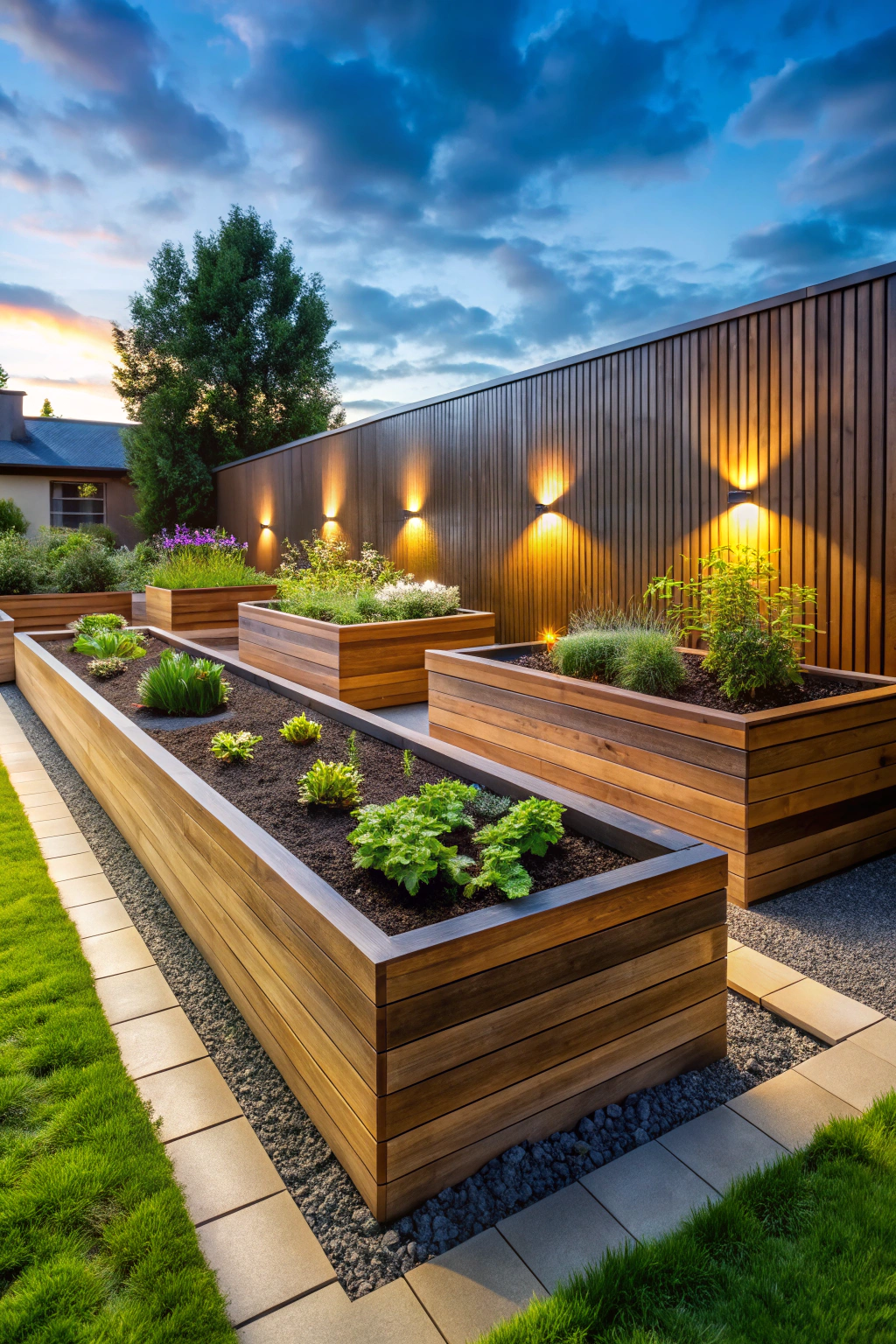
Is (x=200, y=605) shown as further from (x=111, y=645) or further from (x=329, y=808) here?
(x=329, y=808)

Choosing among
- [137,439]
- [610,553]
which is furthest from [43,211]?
[610,553]

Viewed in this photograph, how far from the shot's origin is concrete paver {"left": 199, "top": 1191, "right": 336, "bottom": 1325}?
1421mm

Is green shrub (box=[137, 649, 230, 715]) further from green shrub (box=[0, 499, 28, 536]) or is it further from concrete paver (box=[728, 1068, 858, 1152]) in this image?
green shrub (box=[0, 499, 28, 536])

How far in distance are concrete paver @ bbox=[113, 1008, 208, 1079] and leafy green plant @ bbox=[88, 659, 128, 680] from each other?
11.8 ft

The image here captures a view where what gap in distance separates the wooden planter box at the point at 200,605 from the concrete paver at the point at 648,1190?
8833 mm

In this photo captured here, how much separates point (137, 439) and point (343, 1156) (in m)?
19.3

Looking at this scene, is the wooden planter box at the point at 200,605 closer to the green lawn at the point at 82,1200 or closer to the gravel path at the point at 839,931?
the green lawn at the point at 82,1200

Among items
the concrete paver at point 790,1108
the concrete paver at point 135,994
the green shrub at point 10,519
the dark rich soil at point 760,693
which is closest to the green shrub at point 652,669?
the dark rich soil at point 760,693

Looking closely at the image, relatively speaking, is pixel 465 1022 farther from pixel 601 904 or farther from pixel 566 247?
pixel 566 247

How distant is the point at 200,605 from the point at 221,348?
12908 millimetres

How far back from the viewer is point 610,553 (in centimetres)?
611

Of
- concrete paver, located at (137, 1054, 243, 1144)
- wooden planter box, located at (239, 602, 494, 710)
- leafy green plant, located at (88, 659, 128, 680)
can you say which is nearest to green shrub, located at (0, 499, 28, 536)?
wooden planter box, located at (239, 602, 494, 710)

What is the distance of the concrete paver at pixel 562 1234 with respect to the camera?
1.46m

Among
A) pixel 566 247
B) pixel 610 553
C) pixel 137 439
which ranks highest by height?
pixel 566 247
